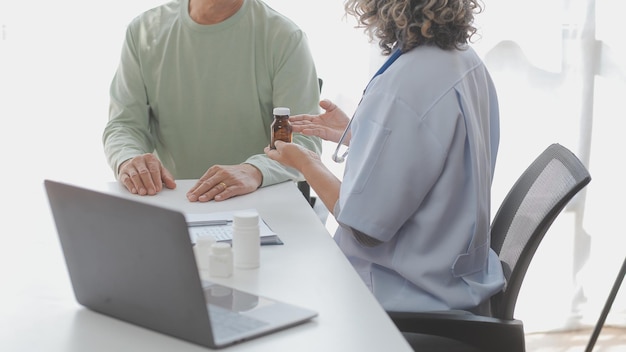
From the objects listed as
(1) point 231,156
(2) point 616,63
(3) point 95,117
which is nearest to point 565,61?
(2) point 616,63

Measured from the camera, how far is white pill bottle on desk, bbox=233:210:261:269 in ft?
4.42

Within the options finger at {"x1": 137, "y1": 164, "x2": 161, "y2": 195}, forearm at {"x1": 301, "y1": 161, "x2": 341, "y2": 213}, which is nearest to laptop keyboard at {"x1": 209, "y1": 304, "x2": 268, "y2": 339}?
forearm at {"x1": 301, "y1": 161, "x2": 341, "y2": 213}

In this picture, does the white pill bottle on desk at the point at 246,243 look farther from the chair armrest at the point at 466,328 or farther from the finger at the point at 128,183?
the finger at the point at 128,183

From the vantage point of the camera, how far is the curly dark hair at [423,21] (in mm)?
1525

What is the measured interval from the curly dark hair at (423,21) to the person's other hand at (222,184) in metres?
0.52

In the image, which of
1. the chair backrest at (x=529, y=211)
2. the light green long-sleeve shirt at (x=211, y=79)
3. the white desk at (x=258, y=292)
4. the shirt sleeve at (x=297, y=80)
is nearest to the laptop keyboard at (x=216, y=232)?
the white desk at (x=258, y=292)

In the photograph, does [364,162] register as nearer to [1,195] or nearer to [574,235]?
[1,195]

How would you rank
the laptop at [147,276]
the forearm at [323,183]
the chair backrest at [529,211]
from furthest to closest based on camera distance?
the forearm at [323,183] → the chair backrest at [529,211] → the laptop at [147,276]

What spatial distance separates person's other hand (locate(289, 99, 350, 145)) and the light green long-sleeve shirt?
9.2 inches

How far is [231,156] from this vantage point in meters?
2.33

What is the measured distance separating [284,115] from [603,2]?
1.72 metres

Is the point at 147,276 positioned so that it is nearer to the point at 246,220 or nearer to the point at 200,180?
the point at 246,220

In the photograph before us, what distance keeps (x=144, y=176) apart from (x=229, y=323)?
909 mm

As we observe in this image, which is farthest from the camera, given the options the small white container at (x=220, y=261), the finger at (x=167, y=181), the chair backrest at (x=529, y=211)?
the finger at (x=167, y=181)
